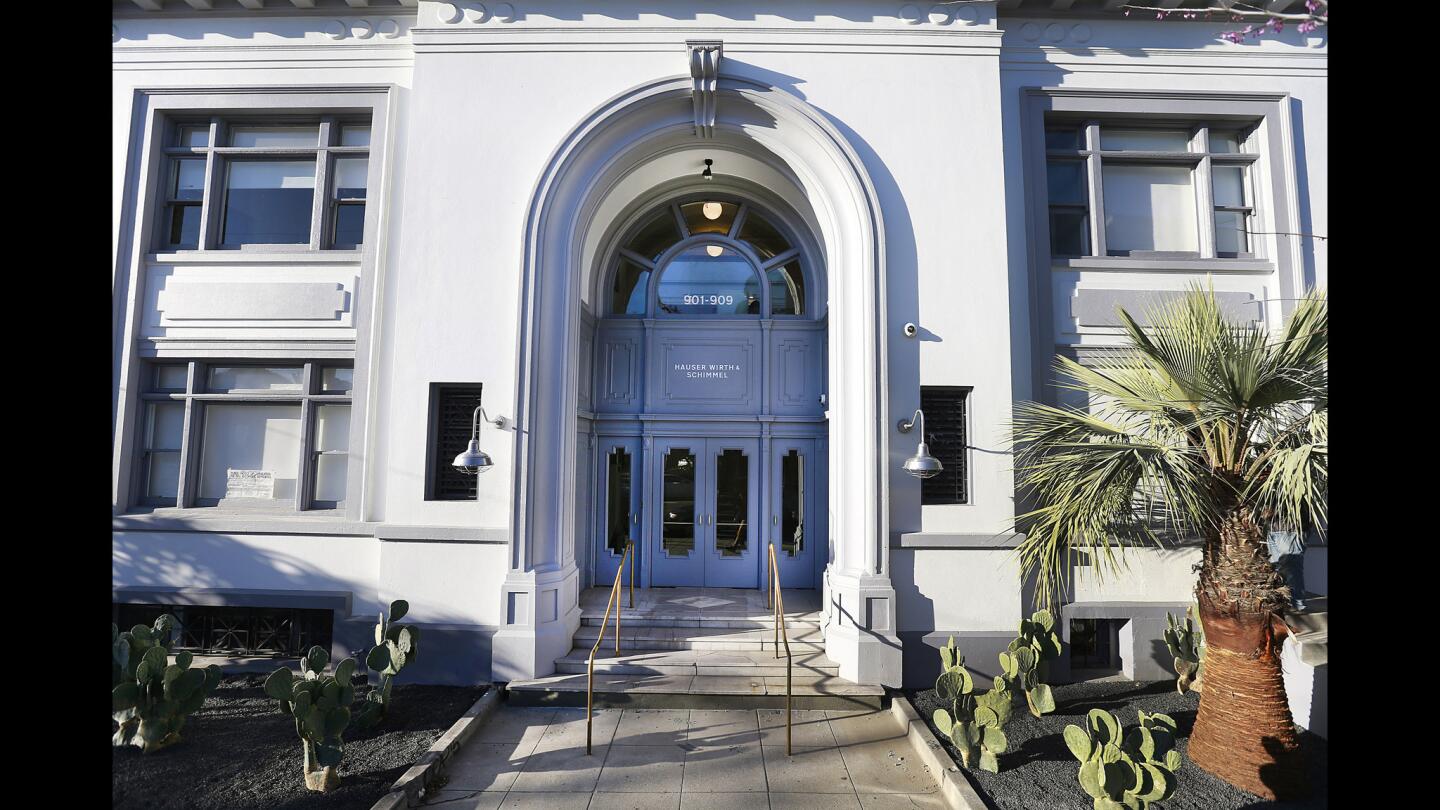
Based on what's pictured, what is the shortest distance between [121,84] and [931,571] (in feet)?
37.6

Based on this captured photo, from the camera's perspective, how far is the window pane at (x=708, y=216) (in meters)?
9.75

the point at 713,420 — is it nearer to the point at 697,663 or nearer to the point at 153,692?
the point at 697,663

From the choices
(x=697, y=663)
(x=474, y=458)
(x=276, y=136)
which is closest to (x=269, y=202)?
(x=276, y=136)

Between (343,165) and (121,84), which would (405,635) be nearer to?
(343,165)

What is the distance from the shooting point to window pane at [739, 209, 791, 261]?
9773mm

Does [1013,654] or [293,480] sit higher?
[293,480]

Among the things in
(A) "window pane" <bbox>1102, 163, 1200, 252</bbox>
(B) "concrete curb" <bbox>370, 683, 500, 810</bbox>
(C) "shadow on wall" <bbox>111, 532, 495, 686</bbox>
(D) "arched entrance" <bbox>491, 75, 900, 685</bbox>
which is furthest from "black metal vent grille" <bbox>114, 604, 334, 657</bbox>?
(A) "window pane" <bbox>1102, 163, 1200, 252</bbox>

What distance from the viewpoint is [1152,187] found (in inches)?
320

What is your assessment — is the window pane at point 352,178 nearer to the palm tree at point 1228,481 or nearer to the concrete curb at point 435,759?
the concrete curb at point 435,759

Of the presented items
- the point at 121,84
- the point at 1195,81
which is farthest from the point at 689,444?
the point at 121,84

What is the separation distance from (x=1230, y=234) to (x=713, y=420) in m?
7.06

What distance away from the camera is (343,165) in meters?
8.15

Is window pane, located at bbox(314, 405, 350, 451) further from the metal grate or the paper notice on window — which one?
the metal grate

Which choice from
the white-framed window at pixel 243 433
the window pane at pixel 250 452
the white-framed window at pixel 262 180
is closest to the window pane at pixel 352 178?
the white-framed window at pixel 262 180
